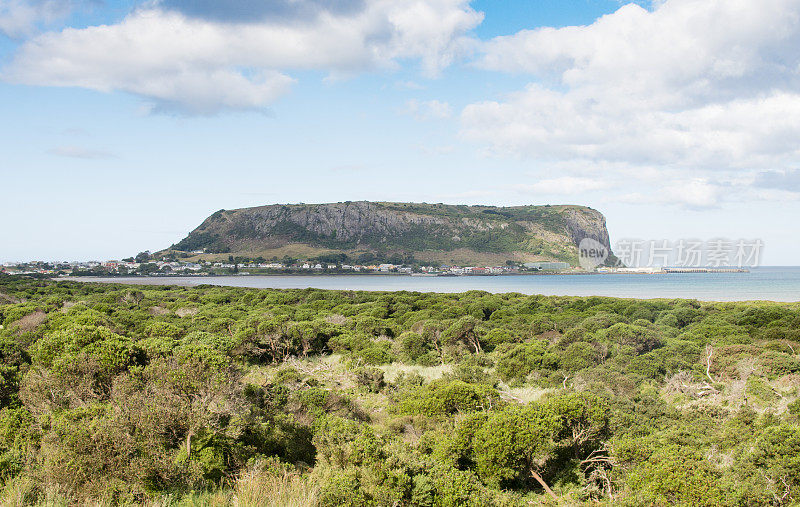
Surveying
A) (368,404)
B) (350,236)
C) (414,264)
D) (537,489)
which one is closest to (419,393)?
(368,404)

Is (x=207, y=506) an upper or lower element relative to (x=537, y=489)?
upper

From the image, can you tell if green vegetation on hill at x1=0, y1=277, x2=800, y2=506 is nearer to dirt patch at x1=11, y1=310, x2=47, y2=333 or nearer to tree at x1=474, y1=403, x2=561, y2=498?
tree at x1=474, y1=403, x2=561, y2=498

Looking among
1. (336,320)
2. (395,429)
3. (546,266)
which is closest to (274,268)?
(546,266)

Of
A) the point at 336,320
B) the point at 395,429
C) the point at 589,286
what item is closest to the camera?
the point at 395,429

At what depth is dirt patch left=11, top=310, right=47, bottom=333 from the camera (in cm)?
2352

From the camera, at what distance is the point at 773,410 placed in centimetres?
1229

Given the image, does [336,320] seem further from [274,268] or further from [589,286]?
[274,268]

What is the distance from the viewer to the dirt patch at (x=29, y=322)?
77.2ft

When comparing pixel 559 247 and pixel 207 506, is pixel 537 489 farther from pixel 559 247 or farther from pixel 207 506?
pixel 559 247

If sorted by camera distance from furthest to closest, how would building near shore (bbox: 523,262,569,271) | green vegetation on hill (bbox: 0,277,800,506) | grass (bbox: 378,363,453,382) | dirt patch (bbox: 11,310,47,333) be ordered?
building near shore (bbox: 523,262,569,271) → dirt patch (bbox: 11,310,47,333) → grass (bbox: 378,363,453,382) → green vegetation on hill (bbox: 0,277,800,506)

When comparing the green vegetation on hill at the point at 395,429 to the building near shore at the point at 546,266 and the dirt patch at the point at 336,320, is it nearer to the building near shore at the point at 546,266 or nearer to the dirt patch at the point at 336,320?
the dirt patch at the point at 336,320

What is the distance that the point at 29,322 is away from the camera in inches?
969

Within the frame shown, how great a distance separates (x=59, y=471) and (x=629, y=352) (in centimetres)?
1781

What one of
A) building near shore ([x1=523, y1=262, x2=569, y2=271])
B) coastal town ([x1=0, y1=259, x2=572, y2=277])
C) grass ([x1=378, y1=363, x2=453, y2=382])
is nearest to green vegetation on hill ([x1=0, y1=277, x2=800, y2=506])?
grass ([x1=378, y1=363, x2=453, y2=382])
